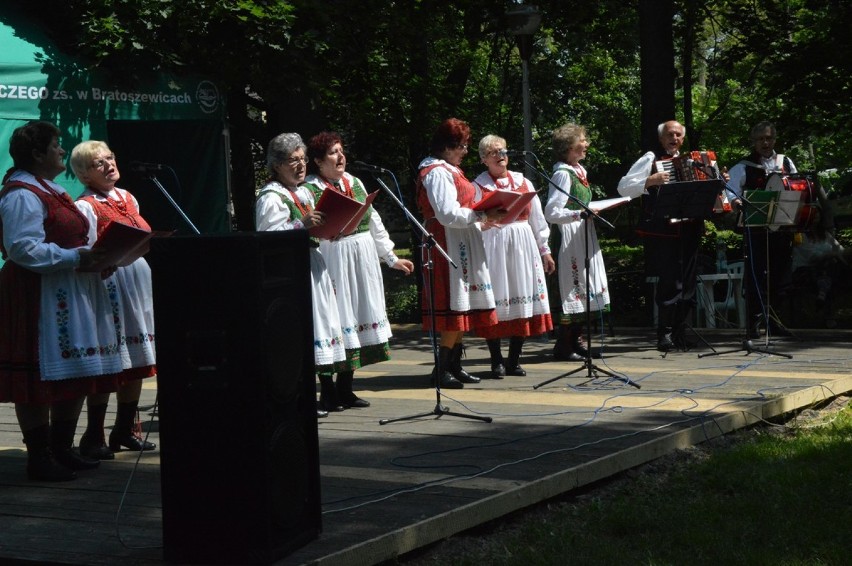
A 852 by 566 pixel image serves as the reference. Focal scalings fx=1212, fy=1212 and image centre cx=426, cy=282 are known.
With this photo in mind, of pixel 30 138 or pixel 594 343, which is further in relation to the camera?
pixel 594 343

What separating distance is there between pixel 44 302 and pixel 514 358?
14.7ft

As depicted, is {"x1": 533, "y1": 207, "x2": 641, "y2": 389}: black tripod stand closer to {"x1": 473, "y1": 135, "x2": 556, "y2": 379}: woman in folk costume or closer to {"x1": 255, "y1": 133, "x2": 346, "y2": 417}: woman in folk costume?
{"x1": 473, "y1": 135, "x2": 556, "y2": 379}: woman in folk costume

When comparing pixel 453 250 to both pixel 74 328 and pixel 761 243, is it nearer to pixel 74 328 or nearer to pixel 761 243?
pixel 761 243

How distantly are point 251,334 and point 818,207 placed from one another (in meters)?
8.13

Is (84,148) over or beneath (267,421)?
over

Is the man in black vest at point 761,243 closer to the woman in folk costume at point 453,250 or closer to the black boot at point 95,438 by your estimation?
the woman in folk costume at point 453,250

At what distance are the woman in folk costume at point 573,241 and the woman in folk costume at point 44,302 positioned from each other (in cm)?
459

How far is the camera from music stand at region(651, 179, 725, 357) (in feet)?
31.6

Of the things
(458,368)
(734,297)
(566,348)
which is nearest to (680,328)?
(566,348)

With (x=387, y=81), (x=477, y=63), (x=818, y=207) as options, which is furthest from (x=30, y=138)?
(x=477, y=63)

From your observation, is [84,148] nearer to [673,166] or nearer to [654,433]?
[654,433]

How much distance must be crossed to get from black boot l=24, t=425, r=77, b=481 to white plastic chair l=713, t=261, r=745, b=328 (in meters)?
8.46

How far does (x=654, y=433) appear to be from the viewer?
6.62 metres

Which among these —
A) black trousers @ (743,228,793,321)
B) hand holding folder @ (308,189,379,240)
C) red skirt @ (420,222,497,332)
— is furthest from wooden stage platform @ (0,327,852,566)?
hand holding folder @ (308,189,379,240)
